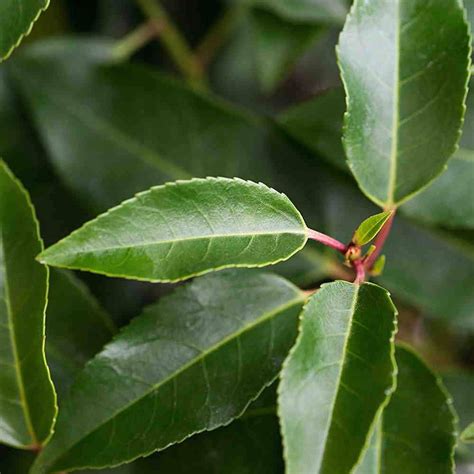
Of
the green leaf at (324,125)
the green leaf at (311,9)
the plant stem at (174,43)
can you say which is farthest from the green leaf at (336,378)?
the plant stem at (174,43)

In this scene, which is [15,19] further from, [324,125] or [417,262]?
[417,262]

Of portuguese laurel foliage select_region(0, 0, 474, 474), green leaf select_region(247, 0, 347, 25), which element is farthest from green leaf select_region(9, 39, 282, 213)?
green leaf select_region(247, 0, 347, 25)

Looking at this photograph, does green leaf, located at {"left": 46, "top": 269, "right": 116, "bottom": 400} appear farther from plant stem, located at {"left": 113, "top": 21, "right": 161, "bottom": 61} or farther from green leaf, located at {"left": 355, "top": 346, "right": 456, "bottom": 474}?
plant stem, located at {"left": 113, "top": 21, "right": 161, "bottom": 61}

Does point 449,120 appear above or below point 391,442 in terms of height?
above

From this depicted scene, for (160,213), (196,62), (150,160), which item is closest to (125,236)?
(160,213)

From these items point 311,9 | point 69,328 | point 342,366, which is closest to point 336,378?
point 342,366

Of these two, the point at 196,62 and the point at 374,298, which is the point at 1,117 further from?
the point at 374,298
